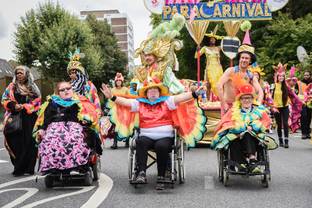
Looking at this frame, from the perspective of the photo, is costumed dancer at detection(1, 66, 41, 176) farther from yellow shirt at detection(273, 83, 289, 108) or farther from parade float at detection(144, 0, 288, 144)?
parade float at detection(144, 0, 288, 144)

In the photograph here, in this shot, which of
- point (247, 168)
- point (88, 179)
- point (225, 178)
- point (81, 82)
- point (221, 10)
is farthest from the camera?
point (221, 10)

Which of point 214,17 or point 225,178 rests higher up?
point 214,17

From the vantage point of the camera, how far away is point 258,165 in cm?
700

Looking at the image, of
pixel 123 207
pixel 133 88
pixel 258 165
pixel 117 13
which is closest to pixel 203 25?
pixel 133 88

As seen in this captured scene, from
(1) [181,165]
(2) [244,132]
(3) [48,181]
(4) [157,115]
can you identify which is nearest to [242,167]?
(2) [244,132]

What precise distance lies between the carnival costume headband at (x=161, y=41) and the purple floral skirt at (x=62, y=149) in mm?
2249

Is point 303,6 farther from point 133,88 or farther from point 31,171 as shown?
point 31,171

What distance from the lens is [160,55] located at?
907 cm

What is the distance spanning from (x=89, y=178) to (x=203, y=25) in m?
9.80

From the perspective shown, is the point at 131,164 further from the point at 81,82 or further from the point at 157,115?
the point at 81,82

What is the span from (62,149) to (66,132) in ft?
0.74

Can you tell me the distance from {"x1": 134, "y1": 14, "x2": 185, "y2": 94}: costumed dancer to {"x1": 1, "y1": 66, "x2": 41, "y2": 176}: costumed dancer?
6.03 feet

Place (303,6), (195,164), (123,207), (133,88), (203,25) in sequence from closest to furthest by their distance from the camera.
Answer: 1. (123,207)
2. (195,164)
3. (133,88)
4. (203,25)
5. (303,6)

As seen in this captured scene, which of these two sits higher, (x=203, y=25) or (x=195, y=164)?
(x=203, y=25)
